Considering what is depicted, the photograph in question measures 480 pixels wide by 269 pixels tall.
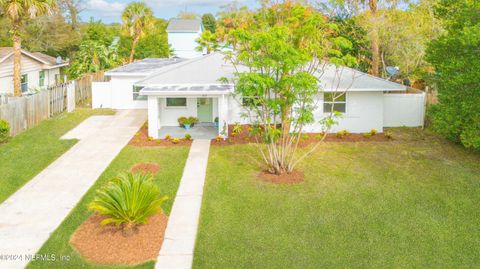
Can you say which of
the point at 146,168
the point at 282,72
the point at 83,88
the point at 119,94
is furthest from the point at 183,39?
the point at 282,72

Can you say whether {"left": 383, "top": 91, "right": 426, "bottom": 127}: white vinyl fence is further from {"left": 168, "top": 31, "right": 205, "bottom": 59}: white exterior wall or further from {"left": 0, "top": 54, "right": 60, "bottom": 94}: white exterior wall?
{"left": 168, "top": 31, "right": 205, "bottom": 59}: white exterior wall

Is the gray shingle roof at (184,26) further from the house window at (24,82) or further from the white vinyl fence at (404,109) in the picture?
the white vinyl fence at (404,109)

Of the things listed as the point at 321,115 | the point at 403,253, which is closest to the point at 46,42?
the point at 321,115

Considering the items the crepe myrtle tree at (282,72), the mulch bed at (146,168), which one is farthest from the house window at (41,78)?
the crepe myrtle tree at (282,72)

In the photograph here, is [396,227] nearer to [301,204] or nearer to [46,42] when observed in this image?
[301,204]

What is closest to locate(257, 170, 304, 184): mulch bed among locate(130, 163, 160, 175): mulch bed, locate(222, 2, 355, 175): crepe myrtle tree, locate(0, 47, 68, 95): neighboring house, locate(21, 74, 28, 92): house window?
locate(222, 2, 355, 175): crepe myrtle tree

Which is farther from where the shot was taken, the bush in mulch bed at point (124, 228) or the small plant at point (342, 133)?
the small plant at point (342, 133)

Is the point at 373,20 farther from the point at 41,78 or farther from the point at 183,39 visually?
the point at 183,39
